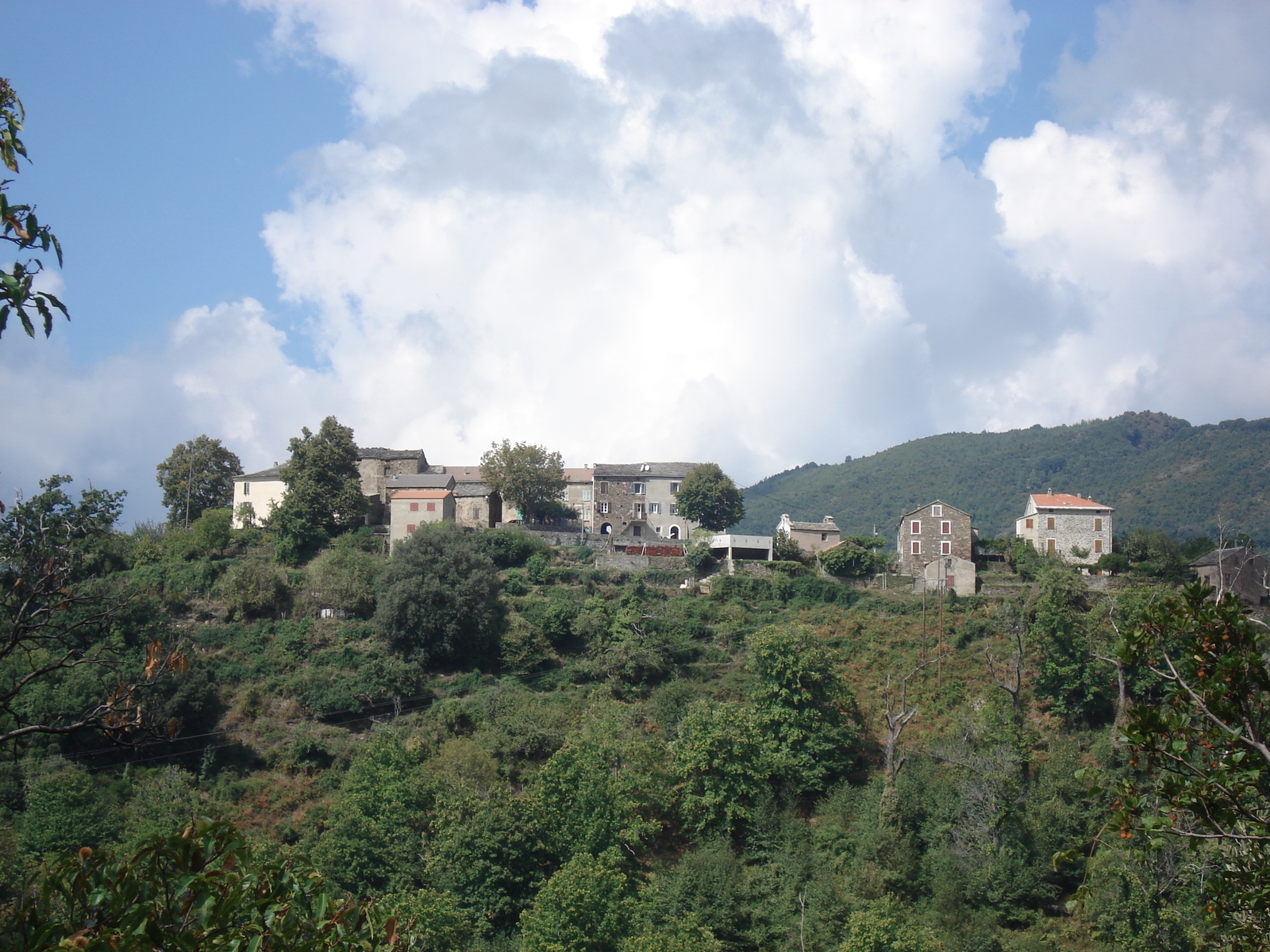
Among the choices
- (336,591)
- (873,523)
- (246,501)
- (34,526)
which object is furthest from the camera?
(873,523)

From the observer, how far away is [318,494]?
50000mm

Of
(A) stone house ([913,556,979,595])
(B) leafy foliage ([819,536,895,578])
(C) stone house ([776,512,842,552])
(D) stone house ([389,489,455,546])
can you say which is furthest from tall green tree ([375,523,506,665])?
(A) stone house ([913,556,979,595])

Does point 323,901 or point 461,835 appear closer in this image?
point 323,901

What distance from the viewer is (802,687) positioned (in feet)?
116

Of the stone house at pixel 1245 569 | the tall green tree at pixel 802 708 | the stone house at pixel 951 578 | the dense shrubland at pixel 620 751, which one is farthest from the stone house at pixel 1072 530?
the tall green tree at pixel 802 708

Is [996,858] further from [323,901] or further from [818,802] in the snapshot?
[323,901]

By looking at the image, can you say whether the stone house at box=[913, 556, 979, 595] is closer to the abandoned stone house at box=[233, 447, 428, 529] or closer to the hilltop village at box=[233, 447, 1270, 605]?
the hilltop village at box=[233, 447, 1270, 605]

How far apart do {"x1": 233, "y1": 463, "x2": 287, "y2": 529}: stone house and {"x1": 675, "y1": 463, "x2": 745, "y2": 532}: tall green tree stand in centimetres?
2384

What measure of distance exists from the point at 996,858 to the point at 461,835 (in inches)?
629

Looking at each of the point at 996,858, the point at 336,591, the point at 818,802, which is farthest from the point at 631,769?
Result: the point at 336,591

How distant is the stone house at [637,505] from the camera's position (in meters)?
62.3

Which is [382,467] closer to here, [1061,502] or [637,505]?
[637,505]

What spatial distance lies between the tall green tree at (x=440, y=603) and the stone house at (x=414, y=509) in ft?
23.4

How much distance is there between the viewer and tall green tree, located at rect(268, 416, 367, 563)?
48719mm
